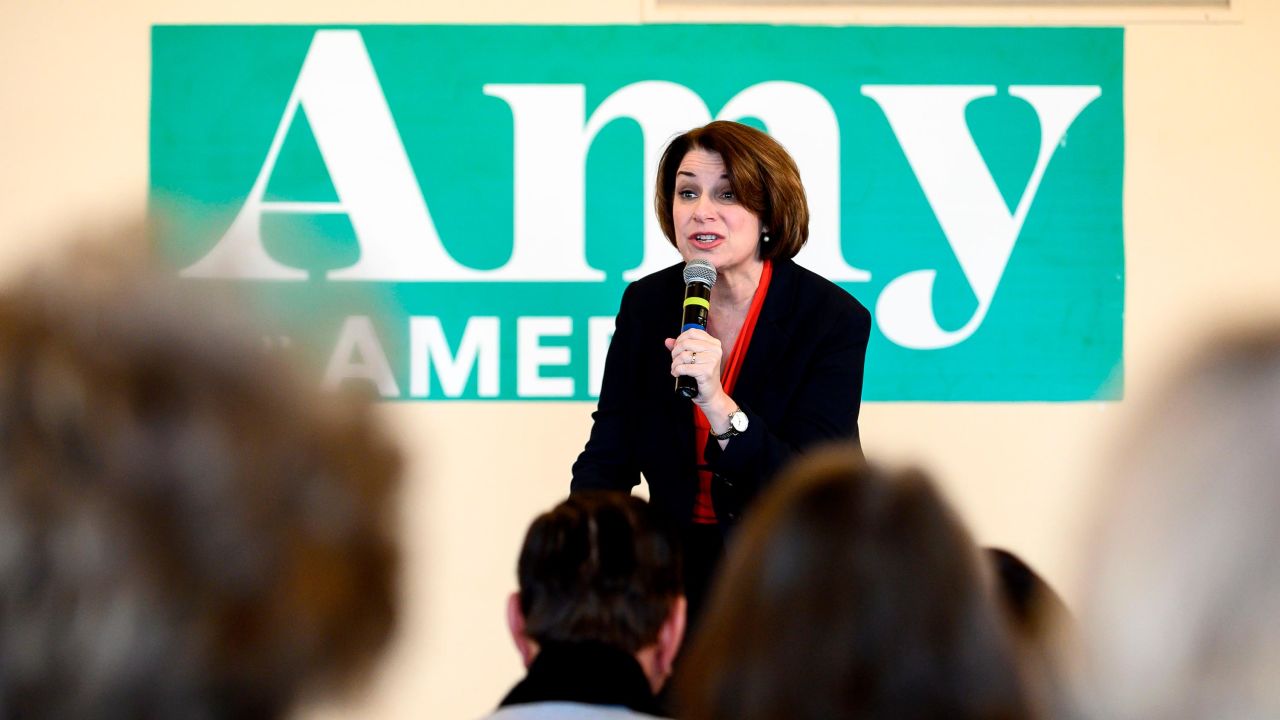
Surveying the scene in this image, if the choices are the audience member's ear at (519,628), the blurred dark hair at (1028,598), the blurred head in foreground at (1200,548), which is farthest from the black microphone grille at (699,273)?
the blurred head in foreground at (1200,548)

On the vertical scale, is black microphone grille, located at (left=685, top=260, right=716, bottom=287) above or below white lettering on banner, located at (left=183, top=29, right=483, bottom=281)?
below

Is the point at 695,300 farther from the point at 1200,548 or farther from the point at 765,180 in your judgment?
the point at 1200,548

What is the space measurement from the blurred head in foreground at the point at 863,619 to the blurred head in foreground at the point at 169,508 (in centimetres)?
41

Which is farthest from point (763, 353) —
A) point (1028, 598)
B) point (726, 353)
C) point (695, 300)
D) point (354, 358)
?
point (354, 358)

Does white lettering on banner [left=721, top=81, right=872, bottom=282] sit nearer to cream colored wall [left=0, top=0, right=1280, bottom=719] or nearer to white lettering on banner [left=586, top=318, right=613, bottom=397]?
cream colored wall [left=0, top=0, right=1280, bottom=719]

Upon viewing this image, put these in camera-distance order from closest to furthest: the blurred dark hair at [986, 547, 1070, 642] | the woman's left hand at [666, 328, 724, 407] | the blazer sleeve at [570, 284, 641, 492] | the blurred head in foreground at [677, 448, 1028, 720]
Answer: the blurred head in foreground at [677, 448, 1028, 720] < the blurred dark hair at [986, 547, 1070, 642] < the woman's left hand at [666, 328, 724, 407] < the blazer sleeve at [570, 284, 641, 492]

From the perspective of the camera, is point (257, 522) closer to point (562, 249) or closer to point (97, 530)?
point (97, 530)

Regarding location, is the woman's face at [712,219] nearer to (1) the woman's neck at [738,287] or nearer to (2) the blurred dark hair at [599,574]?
(1) the woman's neck at [738,287]

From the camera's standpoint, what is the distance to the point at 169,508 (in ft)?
2.15

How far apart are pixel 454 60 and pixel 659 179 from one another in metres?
1.55

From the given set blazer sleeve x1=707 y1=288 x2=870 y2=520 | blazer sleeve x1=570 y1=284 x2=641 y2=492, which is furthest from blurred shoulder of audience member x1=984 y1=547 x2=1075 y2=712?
blazer sleeve x1=570 y1=284 x2=641 y2=492

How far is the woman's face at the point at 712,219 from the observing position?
2.80 meters

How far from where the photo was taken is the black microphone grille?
8.82 ft

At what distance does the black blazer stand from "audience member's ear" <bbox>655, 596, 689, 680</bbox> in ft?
2.88
